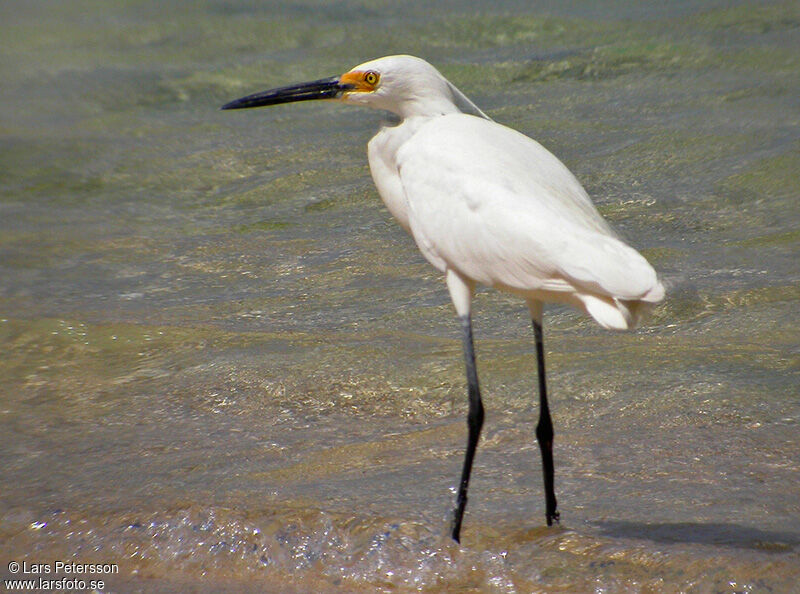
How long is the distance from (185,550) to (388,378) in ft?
4.42

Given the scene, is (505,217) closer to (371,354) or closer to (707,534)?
(707,534)

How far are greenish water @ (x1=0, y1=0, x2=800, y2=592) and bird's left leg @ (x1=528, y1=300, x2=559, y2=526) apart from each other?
71mm

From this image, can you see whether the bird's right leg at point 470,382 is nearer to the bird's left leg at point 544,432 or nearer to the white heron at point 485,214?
the white heron at point 485,214

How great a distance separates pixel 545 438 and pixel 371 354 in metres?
1.44

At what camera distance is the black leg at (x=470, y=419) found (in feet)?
10.2

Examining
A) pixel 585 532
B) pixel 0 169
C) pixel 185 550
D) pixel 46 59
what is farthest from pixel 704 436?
pixel 46 59

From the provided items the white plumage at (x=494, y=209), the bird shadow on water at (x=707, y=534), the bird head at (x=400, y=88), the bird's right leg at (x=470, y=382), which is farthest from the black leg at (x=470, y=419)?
the bird head at (x=400, y=88)

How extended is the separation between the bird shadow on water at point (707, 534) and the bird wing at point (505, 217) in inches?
30.1

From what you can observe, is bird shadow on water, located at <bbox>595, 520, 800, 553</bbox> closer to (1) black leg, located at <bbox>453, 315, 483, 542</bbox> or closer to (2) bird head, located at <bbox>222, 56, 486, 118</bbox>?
(1) black leg, located at <bbox>453, 315, 483, 542</bbox>

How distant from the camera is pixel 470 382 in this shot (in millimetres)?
3201

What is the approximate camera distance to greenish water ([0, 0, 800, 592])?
3143 mm

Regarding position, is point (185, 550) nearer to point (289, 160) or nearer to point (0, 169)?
point (289, 160)

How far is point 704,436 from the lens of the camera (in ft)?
12.2

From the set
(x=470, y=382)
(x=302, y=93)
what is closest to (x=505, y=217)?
(x=470, y=382)
